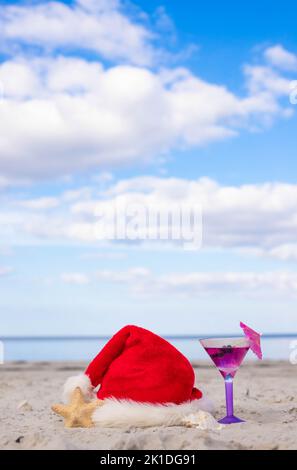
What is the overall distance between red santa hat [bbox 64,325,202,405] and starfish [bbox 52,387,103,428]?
0.08m

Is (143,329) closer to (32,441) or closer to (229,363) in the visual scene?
(229,363)

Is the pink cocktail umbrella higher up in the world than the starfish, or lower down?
higher up

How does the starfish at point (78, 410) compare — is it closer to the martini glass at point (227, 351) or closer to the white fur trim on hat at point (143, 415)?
the white fur trim on hat at point (143, 415)

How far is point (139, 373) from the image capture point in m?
4.45

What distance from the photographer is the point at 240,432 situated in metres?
4.18

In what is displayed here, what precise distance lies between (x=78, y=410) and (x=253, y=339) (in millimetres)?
1438

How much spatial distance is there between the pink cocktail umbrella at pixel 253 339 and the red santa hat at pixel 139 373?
522 millimetres

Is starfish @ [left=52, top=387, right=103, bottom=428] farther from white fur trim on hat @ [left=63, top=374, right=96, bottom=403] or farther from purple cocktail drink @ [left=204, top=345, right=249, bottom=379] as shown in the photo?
purple cocktail drink @ [left=204, top=345, right=249, bottom=379]

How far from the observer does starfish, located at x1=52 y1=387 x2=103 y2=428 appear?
173 inches

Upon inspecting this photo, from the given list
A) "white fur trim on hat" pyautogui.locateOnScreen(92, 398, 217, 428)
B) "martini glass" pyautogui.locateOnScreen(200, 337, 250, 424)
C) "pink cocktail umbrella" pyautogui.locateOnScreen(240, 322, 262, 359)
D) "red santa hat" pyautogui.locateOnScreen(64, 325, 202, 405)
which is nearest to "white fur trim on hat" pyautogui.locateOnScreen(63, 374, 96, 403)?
"red santa hat" pyautogui.locateOnScreen(64, 325, 202, 405)

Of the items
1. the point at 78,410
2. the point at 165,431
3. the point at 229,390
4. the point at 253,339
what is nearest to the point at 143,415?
the point at 165,431
